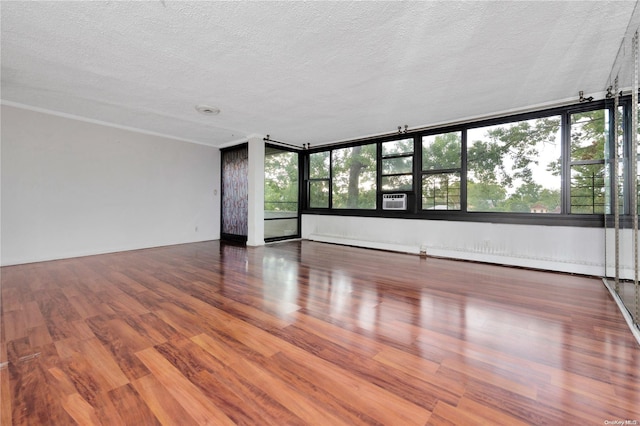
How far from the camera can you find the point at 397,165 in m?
5.70

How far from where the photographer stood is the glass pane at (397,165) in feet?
18.1

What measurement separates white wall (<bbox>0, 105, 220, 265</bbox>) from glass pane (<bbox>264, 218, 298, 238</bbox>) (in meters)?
1.77

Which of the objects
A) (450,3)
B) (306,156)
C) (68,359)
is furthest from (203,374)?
(306,156)

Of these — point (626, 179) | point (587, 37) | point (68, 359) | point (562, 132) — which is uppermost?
point (587, 37)

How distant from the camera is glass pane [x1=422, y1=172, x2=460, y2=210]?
494 cm

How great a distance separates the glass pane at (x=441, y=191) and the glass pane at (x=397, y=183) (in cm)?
29

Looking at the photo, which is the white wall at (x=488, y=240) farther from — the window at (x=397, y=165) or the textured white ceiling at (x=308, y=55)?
the textured white ceiling at (x=308, y=55)

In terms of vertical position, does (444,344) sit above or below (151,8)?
below

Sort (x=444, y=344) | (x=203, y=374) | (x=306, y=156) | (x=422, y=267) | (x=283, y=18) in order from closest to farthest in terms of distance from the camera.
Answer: (x=203, y=374)
(x=444, y=344)
(x=283, y=18)
(x=422, y=267)
(x=306, y=156)

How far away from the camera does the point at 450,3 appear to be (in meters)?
2.08

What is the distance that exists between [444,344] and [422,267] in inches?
95.4

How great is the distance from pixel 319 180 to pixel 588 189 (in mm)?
5111

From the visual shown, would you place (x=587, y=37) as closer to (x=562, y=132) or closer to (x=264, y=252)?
(x=562, y=132)

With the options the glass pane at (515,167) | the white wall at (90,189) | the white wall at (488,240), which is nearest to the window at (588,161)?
the glass pane at (515,167)
